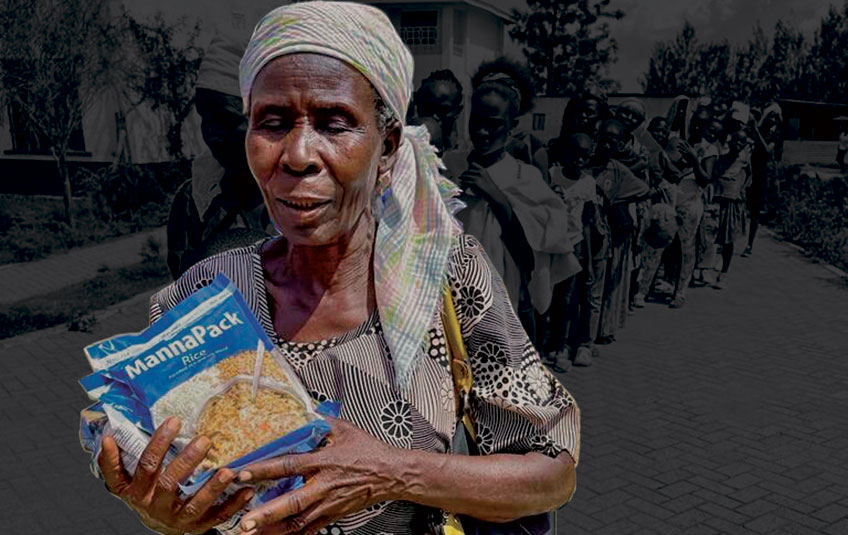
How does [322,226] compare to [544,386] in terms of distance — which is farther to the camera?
[544,386]

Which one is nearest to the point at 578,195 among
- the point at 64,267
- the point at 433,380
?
the point at 433,380

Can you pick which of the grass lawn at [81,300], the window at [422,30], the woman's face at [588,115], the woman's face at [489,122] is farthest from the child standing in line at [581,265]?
the window at [422,30]

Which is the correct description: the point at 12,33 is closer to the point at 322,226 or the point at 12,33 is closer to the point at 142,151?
the point at 142,151

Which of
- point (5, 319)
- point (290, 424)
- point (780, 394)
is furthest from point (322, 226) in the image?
point (5, 319)

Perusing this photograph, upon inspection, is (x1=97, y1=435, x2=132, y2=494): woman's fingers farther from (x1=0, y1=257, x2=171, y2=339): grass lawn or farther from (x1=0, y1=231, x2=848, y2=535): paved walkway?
(x1=0, y1=257, x2=171, y2=339): grass lawn

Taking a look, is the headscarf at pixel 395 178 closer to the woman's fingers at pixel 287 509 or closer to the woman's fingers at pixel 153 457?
the woman's fingers at pixel 287 509

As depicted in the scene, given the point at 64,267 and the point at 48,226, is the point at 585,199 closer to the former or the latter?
the point at 64,267

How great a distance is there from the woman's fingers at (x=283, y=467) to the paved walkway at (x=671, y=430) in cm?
328

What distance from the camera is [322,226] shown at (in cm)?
138

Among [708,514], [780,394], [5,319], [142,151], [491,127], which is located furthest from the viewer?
[142,151]

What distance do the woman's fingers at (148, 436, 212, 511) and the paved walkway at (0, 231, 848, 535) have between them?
331 centimetres

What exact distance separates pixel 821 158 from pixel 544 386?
3554 centimetres

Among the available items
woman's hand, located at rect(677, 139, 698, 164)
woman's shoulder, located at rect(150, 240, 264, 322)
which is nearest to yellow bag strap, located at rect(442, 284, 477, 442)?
woman's shoulder, located at rect(150, 240, 264, 322)

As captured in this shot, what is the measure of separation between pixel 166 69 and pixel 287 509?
15873mm
